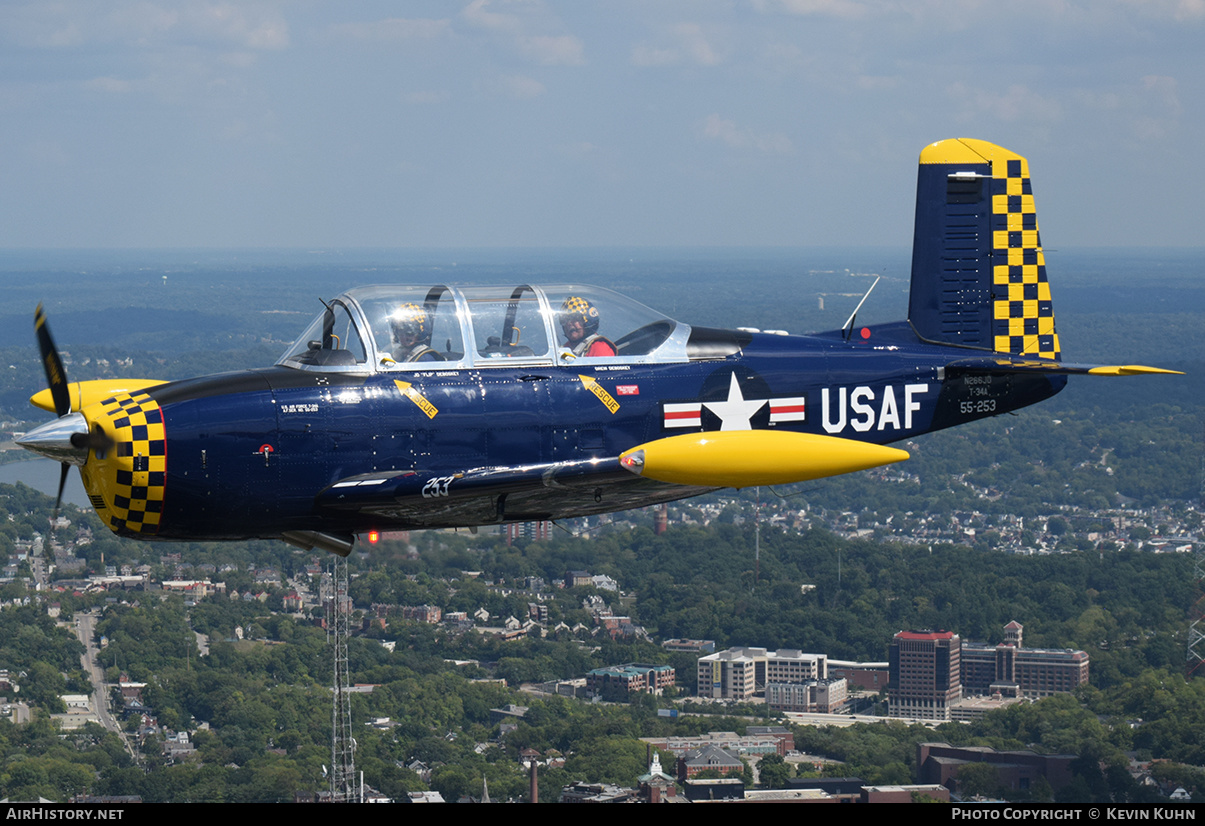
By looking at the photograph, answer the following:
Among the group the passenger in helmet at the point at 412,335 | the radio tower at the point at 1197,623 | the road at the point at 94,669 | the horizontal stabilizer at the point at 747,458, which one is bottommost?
the radio tower at the point at 1197,623

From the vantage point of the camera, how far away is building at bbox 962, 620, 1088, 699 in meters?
73.2

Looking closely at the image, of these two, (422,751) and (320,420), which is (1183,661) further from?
(320,420)

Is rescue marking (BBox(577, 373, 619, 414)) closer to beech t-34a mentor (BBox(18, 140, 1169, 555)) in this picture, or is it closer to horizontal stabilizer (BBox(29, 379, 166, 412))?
beech t-34a mentor (BBox(18, 140, 1169, 555))

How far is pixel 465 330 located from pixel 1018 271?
7.76 meters

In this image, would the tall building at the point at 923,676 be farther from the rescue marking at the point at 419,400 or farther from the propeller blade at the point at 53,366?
the propeller blade at the point at 53,366

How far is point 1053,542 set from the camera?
401 ft

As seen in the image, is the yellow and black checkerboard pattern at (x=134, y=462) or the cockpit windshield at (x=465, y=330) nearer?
the yellow and black checkerboard pattern at (x=134, y=462)

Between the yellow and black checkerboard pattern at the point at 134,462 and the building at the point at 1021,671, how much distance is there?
65.9m

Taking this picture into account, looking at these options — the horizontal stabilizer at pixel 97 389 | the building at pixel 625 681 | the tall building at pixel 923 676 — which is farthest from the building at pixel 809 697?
the horizontal stabilizer at pixel 97 389

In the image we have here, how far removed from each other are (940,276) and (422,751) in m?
38.6

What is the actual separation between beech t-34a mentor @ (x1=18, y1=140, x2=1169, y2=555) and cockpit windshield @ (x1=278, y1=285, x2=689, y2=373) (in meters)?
0.02

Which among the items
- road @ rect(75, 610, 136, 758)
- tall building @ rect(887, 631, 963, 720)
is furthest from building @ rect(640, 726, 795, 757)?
road @ rect(75, 610, 136, 758)

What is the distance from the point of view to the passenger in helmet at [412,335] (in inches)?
546
